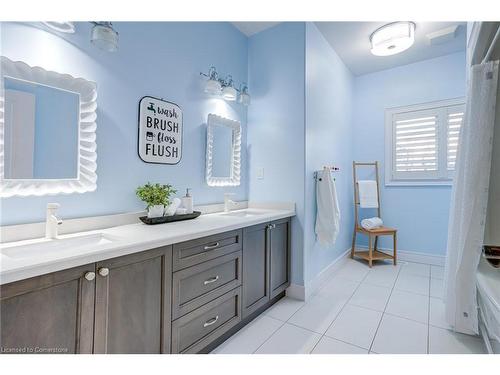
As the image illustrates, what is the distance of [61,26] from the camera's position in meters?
1.29

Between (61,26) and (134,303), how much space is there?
1.46m

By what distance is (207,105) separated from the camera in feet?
7.55

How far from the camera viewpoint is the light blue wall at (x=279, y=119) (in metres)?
2.41

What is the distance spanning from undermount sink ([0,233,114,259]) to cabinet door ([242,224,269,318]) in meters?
0.95

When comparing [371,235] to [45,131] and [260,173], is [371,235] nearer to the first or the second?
[260,173]

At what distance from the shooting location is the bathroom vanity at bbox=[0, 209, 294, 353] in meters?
0.87

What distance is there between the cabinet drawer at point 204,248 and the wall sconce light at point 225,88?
1.28m

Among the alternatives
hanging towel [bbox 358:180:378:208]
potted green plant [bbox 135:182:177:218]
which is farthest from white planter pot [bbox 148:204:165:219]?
hanging towel [bbox 358:180:378:208]

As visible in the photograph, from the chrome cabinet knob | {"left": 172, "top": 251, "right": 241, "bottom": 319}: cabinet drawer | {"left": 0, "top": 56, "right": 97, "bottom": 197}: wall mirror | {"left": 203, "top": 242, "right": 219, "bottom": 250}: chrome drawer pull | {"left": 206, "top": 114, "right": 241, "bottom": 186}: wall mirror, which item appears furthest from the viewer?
{"left": 206, "top": 114, "right": 241, "bottom": 186}: wall mirror

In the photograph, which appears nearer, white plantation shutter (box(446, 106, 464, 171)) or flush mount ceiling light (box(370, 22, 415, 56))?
flush mount ceiling light (box(370, 22, 415, 56))

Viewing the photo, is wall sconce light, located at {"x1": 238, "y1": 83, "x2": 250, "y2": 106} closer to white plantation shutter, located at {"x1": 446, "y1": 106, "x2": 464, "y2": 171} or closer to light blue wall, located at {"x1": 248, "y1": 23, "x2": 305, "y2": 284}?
light blue wall, located at {"x1": 248, "y1": 23, "x2": 305, "y2": 284}

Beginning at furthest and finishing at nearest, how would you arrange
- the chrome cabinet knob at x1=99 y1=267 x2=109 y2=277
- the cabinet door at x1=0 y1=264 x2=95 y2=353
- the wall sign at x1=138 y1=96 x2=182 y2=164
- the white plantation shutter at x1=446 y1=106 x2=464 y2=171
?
the white plantation shutter at x1=446 y1=106 x2=464 y2=171 → the wall sign at x1=138 y1=96 x2=182 y2=164 → the chrome cabinet knob at x1=99 y1=267 x2=109 y2=277 → the cabinet door at x1=0 y1=264 x2=95 y2=353

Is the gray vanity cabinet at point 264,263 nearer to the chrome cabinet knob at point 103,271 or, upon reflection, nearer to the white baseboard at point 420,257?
the chrome cabinet knob at point 103,271
